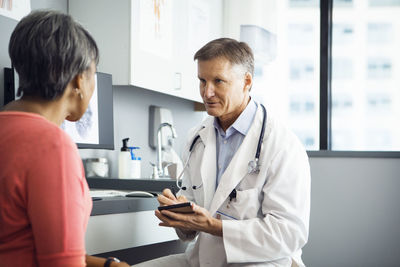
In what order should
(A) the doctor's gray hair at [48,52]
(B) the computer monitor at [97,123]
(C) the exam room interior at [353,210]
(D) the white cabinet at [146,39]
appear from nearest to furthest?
(A) the doctor's gray hair at [48,52], (B) the computer monitor at [97,123], (D) the white cabinet at [146,39], (C) the exam room interior at [353,210]

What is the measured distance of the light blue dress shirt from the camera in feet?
5.63

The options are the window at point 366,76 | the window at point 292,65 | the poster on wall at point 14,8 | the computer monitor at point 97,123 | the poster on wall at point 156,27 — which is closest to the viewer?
the poster on wall at point 14,8

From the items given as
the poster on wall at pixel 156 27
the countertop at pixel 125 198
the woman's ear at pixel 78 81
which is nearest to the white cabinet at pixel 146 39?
the poster on wall at pixel 156 27

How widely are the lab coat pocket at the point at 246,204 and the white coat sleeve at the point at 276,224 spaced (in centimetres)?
3

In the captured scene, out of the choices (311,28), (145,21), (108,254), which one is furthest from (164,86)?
(311,28)

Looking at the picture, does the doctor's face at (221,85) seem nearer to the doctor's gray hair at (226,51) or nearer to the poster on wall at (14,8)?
the doctor's gray hair at (226,51)

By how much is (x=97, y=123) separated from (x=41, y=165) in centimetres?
132

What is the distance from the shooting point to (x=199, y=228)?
1.53 metres

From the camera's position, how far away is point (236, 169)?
1604 millimetres

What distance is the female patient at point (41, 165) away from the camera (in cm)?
81

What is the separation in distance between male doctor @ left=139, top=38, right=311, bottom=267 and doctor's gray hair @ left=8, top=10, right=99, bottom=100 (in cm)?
69

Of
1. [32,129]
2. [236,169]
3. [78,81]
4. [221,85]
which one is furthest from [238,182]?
[32,129]

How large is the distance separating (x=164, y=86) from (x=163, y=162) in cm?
49

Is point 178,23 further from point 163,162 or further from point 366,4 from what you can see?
point 366,4
